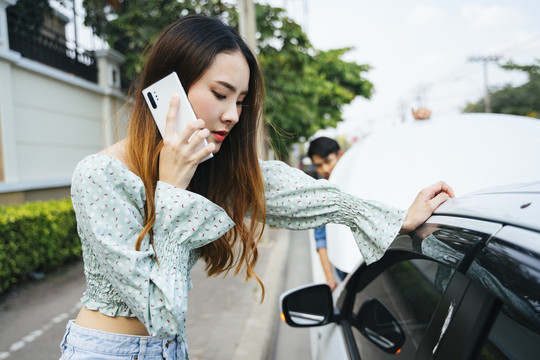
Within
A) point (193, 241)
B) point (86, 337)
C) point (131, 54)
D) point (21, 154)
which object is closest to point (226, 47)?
point (193, 241)

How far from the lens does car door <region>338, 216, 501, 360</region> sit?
2.88ft

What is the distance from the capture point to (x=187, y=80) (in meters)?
1.21

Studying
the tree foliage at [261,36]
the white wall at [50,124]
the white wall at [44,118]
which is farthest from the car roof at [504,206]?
the white wall at [50,124]

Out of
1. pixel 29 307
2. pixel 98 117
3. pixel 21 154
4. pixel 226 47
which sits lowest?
pixel 29 307

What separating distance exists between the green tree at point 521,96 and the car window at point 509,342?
25.4 meters

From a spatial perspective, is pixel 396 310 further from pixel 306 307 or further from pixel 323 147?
pixel 323 147

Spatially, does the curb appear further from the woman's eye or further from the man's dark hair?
the woman's eye

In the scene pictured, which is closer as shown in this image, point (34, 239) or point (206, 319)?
point (206, 319)

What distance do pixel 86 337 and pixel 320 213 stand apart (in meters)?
0.80

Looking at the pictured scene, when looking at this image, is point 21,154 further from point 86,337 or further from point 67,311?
point 86,337

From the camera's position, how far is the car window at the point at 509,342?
712 millimetres

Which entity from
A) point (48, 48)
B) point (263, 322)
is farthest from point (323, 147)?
point (48, 48)

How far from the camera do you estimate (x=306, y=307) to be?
1656 millimetres

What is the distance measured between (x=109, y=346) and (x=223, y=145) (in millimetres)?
725
